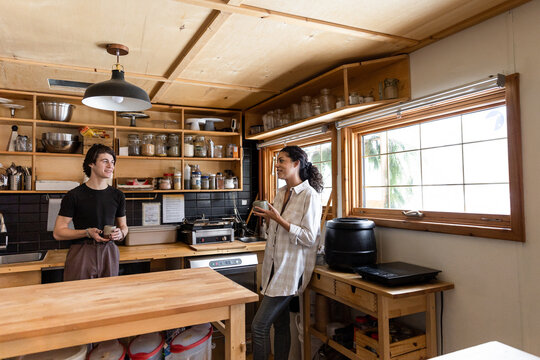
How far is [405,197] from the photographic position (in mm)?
2648

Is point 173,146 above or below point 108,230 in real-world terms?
above

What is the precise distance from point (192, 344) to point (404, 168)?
6.07 feet

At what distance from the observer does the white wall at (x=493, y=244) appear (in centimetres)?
180

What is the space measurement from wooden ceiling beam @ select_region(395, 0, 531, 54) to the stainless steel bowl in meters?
3.01

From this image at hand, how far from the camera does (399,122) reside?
267 centimetres

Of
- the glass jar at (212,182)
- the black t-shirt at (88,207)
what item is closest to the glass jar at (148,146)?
the glass jar at (212,182)

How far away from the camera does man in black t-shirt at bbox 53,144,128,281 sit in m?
2.28

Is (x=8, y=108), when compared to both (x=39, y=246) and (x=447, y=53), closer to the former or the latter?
(x=39, y=246)

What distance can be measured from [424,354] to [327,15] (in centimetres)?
205

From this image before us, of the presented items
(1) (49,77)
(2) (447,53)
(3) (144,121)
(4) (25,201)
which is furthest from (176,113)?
(2) (447,53)

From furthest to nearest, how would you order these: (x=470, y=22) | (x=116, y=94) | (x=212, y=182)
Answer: (x=212, y=182) → (x=470, y=22) → (x=116, y=94)

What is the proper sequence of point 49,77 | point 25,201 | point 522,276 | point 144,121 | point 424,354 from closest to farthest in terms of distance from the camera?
point 522,276 → point 424,354 → point 49,77 → point 25,201 → point 144,121

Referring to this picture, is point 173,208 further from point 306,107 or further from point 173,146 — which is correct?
point 306,107

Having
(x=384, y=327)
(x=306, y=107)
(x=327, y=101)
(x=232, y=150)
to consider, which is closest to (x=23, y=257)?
(x=232, y=150)
